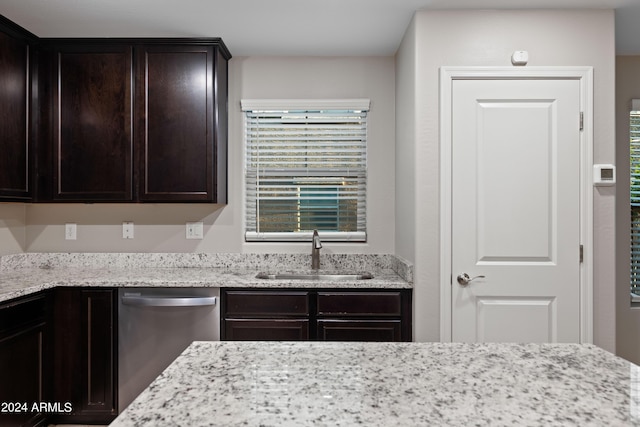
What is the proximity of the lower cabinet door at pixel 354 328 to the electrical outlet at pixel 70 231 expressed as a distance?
204cm

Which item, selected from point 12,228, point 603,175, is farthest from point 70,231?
point 603,175

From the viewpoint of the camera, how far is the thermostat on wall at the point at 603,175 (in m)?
2.27

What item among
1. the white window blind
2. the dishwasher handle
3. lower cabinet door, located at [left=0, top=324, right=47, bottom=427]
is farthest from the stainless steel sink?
the white window blind

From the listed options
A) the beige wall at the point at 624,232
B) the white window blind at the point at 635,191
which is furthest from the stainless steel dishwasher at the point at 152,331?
the white window blind at the point at 635,191

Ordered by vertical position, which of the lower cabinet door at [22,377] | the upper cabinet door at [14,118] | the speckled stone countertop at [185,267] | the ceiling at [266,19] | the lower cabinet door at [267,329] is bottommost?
the lower cabinet door at [22,377]

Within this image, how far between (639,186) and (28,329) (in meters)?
4.20

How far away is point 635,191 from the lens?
2.96 meters

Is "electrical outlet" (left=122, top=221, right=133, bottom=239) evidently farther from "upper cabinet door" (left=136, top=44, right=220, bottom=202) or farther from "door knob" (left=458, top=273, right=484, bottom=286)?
"door knob" (left=458, top=273, right=484, bottom=286)

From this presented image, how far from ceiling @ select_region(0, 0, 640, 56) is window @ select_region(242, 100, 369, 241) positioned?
21.2 inches

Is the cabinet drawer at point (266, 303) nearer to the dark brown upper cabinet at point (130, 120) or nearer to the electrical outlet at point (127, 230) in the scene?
the dark brown upper cabinet at point (130, 120)

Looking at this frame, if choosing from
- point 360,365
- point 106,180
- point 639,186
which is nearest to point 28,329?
point 106,180

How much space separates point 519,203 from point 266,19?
1.90 metres

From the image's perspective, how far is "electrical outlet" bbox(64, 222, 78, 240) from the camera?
303 centimetres

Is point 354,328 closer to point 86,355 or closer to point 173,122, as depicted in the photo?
point 86,355
